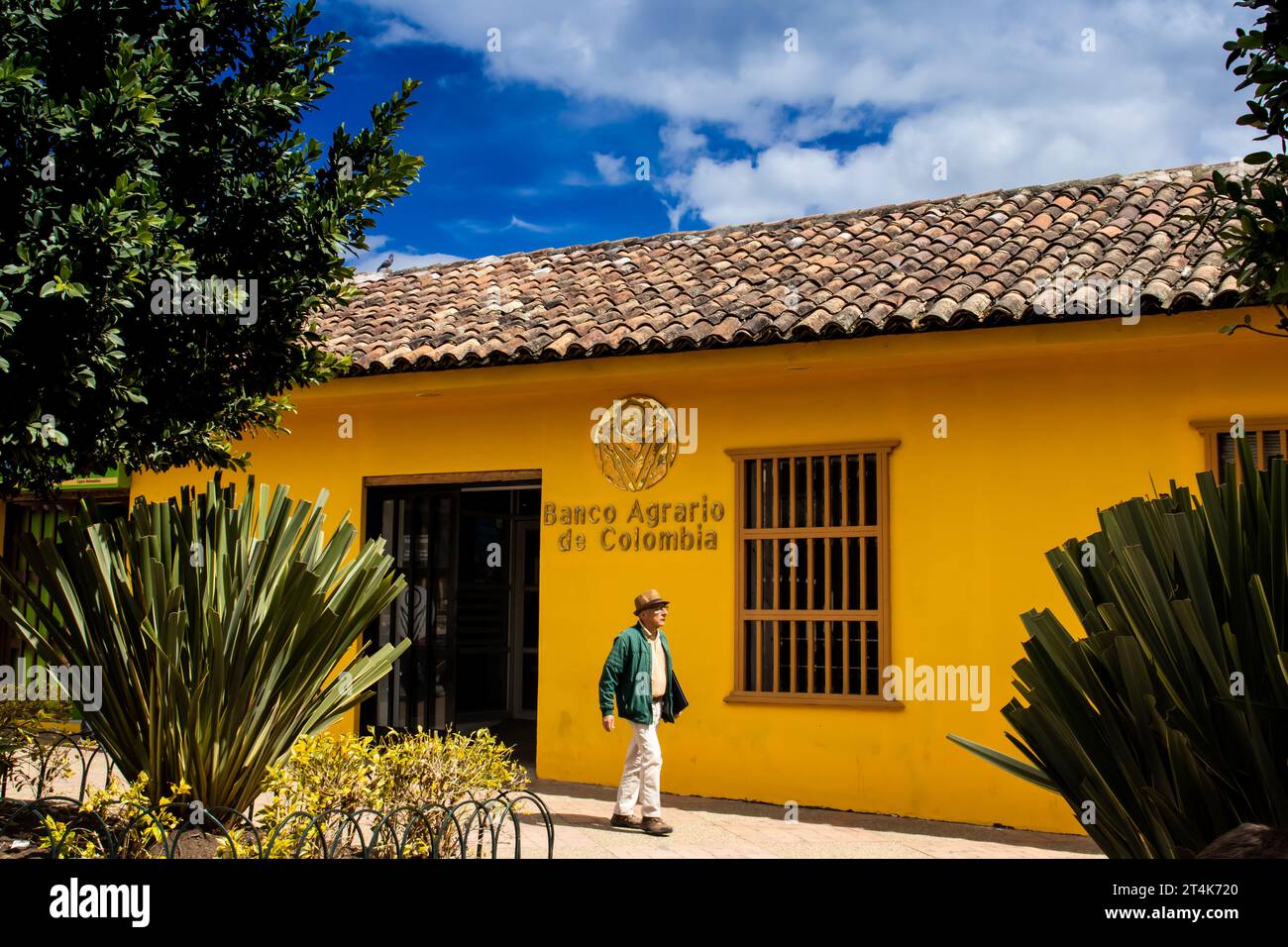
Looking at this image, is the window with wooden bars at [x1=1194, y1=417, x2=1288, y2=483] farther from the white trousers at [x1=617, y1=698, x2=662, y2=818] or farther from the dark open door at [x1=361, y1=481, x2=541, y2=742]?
the dark open door at [x1=361, y1=481, x2=541, y2=742]

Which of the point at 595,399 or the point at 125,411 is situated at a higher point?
the point at 595,399

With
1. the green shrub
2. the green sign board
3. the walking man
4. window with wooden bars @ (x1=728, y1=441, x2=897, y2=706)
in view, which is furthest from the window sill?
the green sign board

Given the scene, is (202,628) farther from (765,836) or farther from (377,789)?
(765,836)

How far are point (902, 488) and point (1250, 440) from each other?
2.34 metres

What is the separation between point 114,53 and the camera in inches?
206

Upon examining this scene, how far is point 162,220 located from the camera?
16.3 feet

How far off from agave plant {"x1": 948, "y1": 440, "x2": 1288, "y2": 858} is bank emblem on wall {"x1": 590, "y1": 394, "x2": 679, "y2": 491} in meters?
6.38

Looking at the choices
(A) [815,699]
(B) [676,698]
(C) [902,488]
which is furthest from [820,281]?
(B) [676,698]

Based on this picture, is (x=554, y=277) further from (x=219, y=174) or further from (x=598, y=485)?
(x=219, y=174)

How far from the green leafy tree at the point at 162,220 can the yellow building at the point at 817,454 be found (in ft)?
11.0

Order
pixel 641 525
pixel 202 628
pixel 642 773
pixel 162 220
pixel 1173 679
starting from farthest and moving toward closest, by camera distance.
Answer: pixel 641 525
pixel 642 773
pixel 202 628
pixel 162 220
pixel 1173 679

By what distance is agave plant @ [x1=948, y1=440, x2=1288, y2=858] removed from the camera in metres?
2.75
